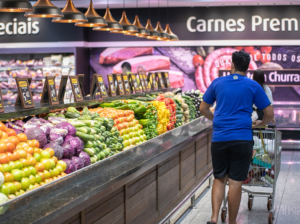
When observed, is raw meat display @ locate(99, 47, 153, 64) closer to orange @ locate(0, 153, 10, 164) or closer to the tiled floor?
the tiled floor

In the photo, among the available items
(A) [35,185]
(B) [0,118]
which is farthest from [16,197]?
(B) [0,118]

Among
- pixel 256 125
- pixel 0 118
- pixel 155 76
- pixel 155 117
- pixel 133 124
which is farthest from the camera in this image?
pixel 155 76

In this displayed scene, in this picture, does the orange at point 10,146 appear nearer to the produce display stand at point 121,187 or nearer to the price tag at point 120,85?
the produce display stand at point 121,187

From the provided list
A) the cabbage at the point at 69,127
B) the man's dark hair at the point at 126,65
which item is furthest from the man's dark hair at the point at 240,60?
the man's dark hair at the point at 126,65

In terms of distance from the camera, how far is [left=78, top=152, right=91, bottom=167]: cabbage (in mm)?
2873

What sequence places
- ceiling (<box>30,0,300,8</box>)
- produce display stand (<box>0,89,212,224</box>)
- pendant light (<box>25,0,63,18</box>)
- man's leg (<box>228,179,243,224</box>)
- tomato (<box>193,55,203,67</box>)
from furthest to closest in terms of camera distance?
tomato (<box>193,55,203,67</box>) < ceiling (<box>30,0,300,8</box>) < pendant light (<box>25,0,63,18</box>) < man's leg (<box>228,179,243,224</box>) < produce display stand (<box>0,89,212,224</box>)

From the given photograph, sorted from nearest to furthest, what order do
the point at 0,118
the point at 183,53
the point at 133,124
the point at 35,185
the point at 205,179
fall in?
the point at 35,185
the point at 0,118
the point at 133,124
the point at 205,179
the point at 183,53

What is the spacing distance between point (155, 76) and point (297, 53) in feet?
15.7

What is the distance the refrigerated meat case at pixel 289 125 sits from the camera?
29.9ft

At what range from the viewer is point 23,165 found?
225 cm

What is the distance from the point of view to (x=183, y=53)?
10797 millimetres

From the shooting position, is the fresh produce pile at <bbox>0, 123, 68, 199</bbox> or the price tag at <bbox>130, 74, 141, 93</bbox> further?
the price tag at <bbox>130, 74, 141, 93</bbox>

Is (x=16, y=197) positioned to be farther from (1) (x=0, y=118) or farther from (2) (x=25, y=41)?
(2) (x=25, y=41)

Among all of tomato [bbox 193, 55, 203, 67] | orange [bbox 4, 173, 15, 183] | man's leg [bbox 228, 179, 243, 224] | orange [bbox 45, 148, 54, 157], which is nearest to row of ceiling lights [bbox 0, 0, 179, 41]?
orange [bbox 45, 148, 54, 157]
